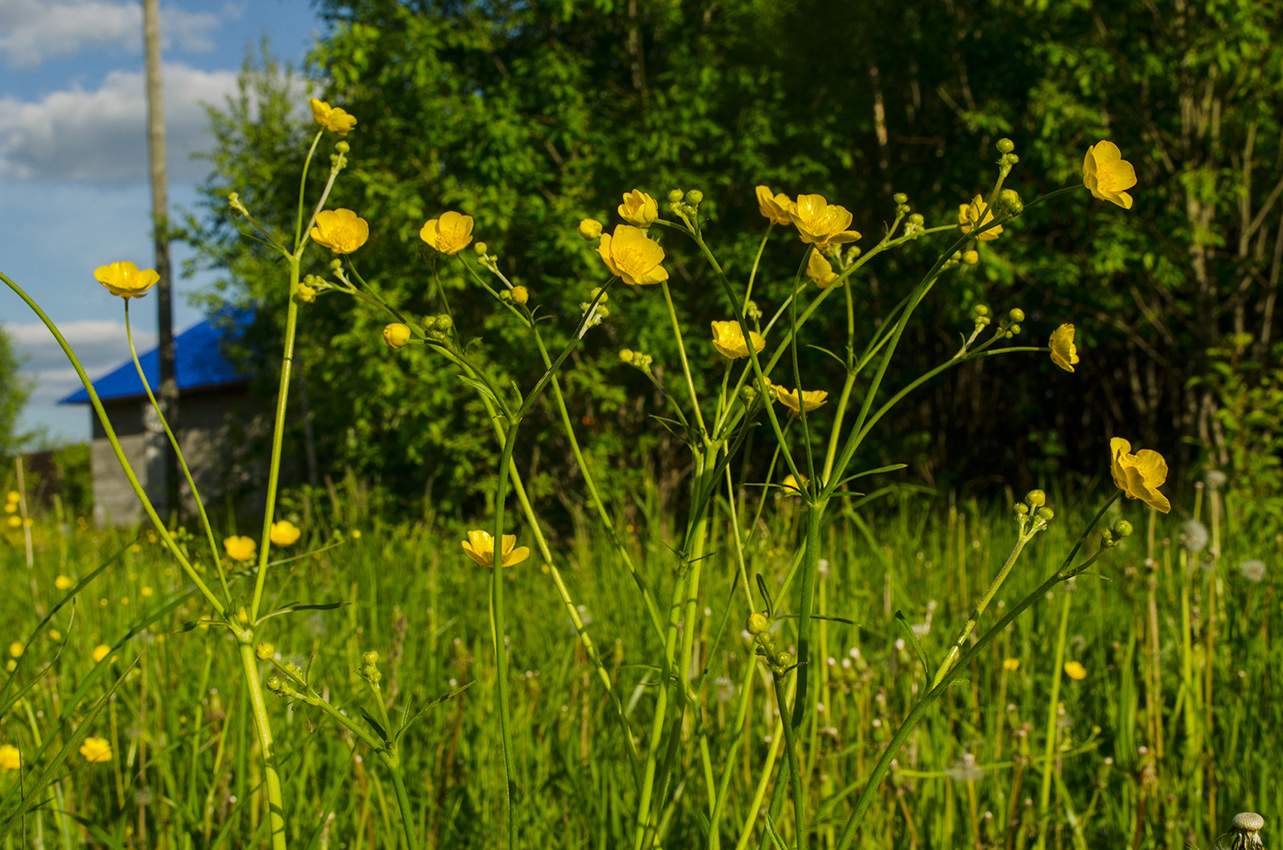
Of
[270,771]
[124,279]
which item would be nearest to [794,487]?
[270,771]

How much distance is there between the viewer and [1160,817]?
127 cm

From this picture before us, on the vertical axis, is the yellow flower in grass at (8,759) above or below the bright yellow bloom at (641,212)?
below

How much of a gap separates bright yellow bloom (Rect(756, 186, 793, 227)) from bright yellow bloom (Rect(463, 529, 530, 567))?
0.28m

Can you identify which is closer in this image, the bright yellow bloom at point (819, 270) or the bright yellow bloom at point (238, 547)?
the bright yellow bloom at point (819, 270)

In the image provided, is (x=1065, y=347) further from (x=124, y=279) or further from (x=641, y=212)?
(x=124, y=279)

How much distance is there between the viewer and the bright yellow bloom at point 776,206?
22.9 inches

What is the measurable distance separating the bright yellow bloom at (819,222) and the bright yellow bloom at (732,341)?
9 cm

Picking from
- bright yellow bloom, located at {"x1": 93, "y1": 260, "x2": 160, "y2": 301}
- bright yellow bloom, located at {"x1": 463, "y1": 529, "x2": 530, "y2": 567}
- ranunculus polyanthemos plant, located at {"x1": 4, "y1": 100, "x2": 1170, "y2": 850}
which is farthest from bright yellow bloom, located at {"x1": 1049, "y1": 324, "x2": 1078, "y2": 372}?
bright yellow bloom, located at {"x1": 93, "y1": 260, "x2": 160, "y2": 301}

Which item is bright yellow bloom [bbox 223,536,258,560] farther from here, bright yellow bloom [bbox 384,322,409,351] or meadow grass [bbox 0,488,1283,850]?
bright yellow bloom [bbox 384,322,409,351]

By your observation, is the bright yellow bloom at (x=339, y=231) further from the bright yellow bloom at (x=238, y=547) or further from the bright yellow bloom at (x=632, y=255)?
the bright yellow bloom at (x=238, y=547)

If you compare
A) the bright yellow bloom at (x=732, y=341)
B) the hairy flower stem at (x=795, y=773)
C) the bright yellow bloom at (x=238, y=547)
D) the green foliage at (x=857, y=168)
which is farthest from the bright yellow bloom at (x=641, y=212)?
the green foliage at (x=857, y=168)

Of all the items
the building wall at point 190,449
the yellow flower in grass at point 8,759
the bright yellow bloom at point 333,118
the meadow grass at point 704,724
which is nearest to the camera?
the bright yellow bloom at point 333,118

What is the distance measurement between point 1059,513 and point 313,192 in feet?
20.0

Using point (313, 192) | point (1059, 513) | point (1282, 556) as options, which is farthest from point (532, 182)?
point (1282, 556)
